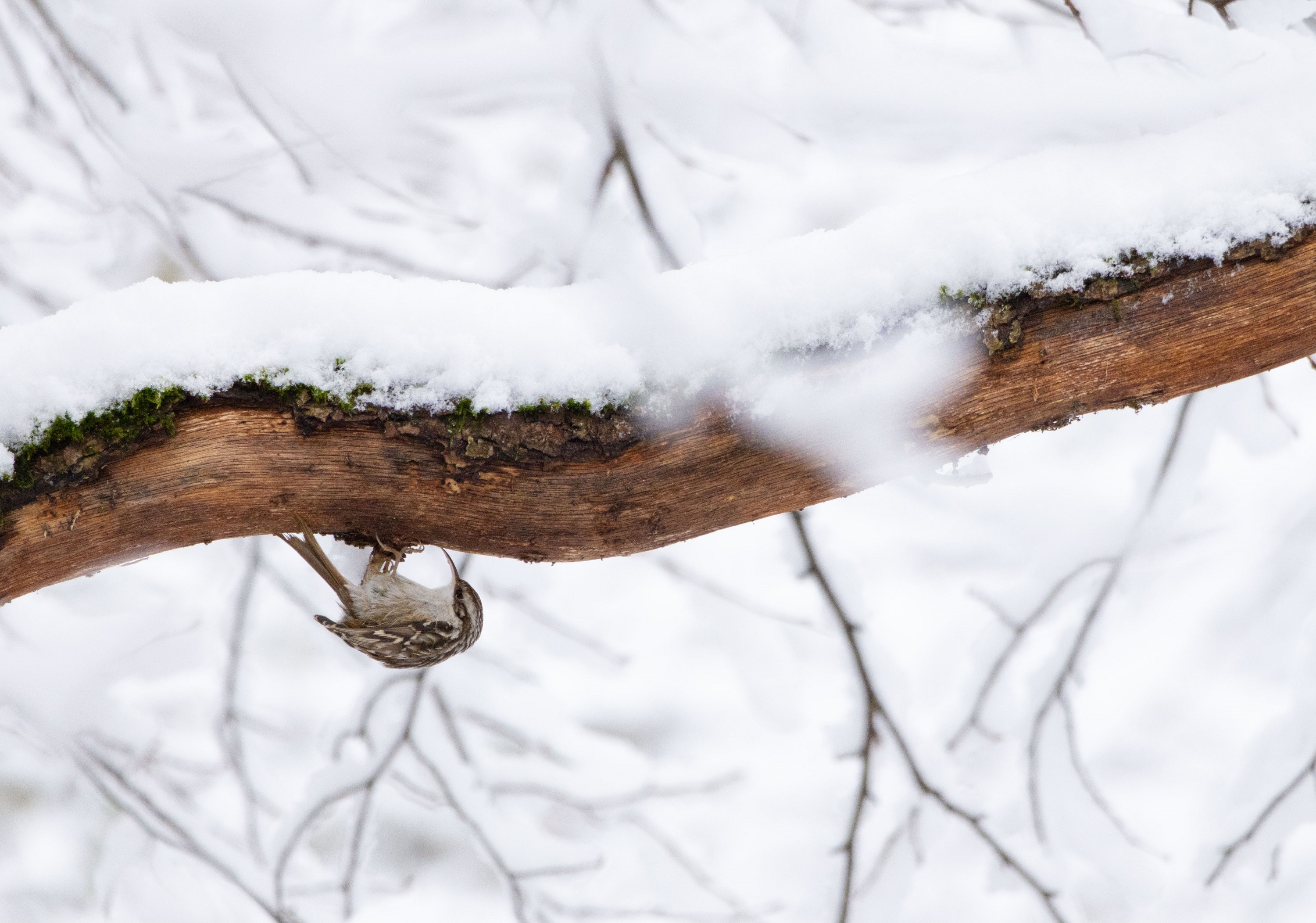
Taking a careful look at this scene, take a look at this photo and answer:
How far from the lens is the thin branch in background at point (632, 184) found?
1.81 metres

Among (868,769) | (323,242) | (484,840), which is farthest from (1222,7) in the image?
(484,840)

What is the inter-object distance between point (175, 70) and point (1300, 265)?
2.35m

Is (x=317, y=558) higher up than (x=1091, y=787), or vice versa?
(x=317, y=558)

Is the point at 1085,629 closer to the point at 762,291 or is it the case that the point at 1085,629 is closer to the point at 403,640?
the point at 762,291

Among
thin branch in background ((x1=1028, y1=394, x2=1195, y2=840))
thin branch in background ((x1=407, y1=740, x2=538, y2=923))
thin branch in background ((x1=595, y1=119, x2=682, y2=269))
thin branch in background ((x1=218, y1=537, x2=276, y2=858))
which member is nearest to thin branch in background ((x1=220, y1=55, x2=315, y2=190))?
thin branch in background ((x1=595, y1=119, x2=682, y2=269))

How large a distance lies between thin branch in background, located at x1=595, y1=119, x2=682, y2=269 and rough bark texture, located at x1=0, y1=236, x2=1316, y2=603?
935 millimetres

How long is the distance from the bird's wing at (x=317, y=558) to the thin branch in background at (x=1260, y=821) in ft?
8.17

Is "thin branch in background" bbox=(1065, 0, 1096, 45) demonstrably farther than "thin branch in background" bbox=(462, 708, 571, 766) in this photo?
No

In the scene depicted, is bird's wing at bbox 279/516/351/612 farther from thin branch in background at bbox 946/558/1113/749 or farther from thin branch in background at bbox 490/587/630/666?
thin branch in background at bbox 946/558/1113/749

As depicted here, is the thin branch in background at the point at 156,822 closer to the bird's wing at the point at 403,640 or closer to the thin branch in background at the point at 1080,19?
the bird's wing at the point at 403,640

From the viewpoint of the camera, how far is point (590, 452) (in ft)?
3.83

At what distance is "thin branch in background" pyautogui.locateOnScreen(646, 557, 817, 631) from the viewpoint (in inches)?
88.0

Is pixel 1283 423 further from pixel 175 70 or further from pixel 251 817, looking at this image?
pixel 251 817

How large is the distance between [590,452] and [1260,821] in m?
2.31
